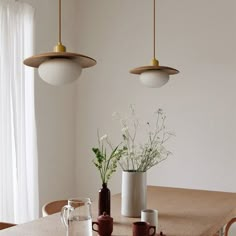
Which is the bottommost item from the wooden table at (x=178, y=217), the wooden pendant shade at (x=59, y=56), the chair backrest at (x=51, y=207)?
the chair backrest at (x=51, y=207)

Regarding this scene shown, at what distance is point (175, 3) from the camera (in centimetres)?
404

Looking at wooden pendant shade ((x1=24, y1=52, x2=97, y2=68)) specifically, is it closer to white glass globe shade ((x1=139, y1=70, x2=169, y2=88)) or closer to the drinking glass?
the drinking glass

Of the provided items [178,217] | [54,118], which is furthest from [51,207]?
[54,118]

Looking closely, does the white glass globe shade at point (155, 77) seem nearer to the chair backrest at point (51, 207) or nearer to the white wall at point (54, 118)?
the chair backrest at point (51, 207)

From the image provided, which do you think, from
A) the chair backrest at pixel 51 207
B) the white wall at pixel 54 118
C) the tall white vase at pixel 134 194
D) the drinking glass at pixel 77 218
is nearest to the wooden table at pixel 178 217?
the tall white vase at pixel 134 194

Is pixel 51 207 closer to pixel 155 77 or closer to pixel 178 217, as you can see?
pixel 178 217

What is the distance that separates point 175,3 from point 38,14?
128 centimetres

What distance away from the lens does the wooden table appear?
80.0 inches

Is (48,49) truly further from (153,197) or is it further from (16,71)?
(153,197)

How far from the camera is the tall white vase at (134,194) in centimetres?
232

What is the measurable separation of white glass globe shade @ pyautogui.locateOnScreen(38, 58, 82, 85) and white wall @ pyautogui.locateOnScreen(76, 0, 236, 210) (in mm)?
2282

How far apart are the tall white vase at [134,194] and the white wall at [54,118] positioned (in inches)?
72.9

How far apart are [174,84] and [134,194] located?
188 centimetres

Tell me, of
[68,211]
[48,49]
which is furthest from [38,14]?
[68,211]
